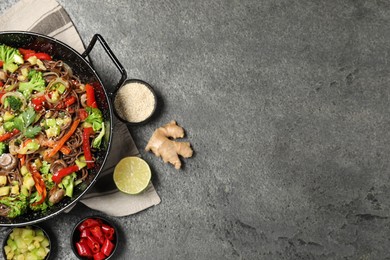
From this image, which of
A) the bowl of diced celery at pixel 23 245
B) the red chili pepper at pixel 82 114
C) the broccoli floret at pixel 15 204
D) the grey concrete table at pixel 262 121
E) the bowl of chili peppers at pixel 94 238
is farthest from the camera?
the grey concrete table at pixel 262 121

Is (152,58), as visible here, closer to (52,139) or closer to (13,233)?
(52,139)

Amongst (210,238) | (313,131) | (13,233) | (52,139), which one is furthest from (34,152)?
(313,131)

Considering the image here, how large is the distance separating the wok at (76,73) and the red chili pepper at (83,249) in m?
0.46

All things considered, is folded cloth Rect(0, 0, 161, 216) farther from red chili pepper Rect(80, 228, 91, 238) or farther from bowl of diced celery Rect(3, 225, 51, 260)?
bowl of diced celery Rect(3, 225, 51, 260)

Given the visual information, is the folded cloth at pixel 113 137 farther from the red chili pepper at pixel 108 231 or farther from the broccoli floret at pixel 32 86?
the broccoli floret at pixel 32 86

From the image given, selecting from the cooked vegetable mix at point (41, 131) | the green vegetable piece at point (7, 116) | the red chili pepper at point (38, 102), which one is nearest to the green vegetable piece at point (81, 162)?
the cooked vegetable mix at point (41, 131)

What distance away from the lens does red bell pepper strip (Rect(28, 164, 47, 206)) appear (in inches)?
171

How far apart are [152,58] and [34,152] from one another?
142cm

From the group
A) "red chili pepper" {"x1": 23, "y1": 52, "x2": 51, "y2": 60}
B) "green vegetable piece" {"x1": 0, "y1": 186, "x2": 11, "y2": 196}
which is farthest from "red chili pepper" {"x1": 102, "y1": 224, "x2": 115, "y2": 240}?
"red chili pepper" {"x1": 23, "y1": 52, "x2": 51, "y2": 60}

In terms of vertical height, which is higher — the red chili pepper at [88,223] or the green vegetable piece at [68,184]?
the green vegetable piece at [68,184]

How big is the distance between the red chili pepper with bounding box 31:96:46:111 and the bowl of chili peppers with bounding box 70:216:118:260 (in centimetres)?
103

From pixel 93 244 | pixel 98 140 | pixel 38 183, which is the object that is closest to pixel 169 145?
pixel 98 140

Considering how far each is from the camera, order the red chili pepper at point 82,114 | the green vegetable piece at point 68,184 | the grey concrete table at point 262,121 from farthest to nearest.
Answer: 1. the grey concrete table at point 262,121
2. the red chili pepper at point 82,114
3. the green vegetable piece at point 68,184

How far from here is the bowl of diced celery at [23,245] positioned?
465cm
